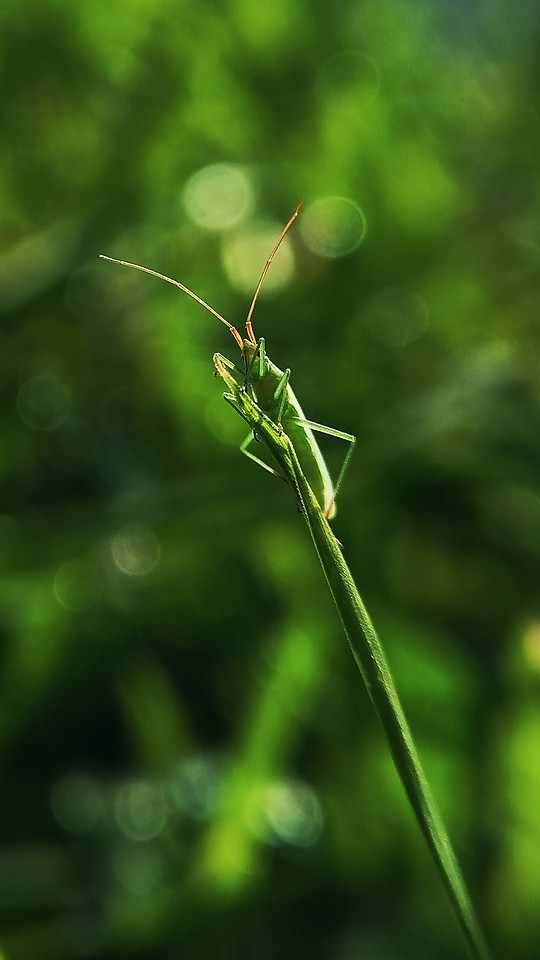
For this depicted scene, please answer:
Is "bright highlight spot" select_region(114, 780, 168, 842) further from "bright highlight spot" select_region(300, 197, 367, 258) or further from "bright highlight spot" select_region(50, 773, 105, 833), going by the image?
"bright highlight spot" select_region(300, 197, 367, 258)

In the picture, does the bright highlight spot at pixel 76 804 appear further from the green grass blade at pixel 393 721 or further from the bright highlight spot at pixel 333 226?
the bright highlight spot at pixel 333 226

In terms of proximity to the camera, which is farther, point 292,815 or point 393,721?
point 292,815

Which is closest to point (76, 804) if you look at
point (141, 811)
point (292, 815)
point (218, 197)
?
point (141, 811)

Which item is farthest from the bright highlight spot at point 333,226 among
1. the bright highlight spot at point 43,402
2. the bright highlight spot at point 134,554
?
the bright highlight spot at point 134,554

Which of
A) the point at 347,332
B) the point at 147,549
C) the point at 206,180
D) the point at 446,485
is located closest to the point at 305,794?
the point at 147,549

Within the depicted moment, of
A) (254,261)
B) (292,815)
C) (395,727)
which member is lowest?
(292,815)

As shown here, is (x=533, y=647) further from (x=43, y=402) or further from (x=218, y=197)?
(x=218, y=197)
